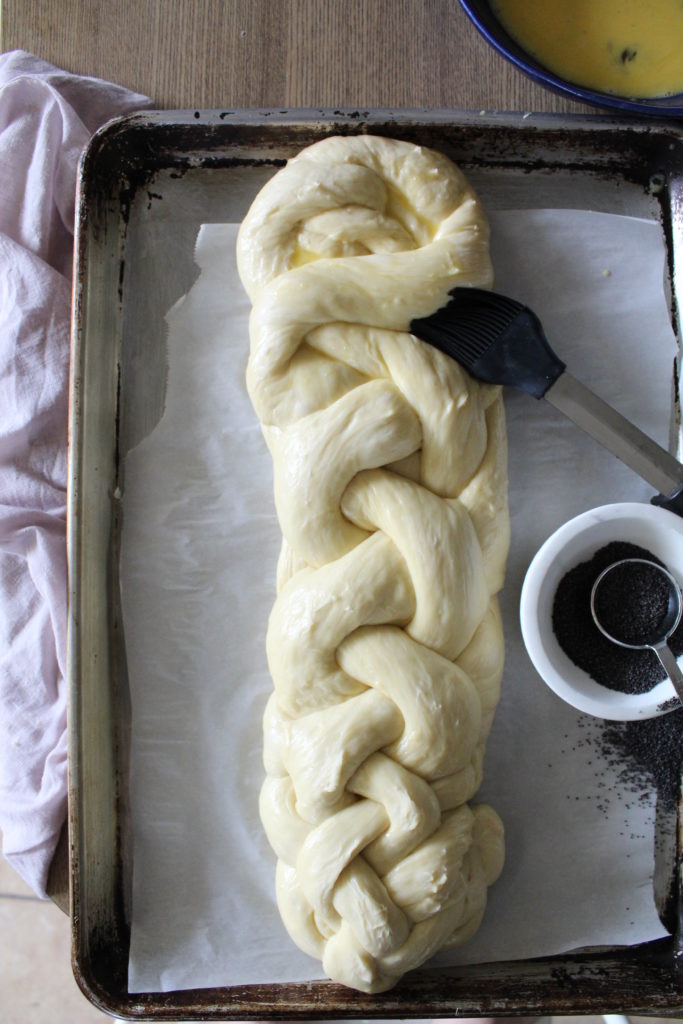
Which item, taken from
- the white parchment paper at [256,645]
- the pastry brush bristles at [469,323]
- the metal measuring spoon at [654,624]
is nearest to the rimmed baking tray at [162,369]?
the white parchment paper at [256,645]

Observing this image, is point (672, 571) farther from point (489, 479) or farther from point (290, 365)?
point (290, 365)

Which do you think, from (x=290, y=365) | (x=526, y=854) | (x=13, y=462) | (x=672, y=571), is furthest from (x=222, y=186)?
(x=526, y=854)

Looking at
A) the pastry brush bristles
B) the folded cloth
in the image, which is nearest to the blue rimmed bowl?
the pastry brush bristles

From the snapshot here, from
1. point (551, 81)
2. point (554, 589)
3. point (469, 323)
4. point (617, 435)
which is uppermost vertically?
point (551, 81)

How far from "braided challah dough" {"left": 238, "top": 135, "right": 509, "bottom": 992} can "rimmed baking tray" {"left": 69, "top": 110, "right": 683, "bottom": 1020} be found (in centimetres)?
8

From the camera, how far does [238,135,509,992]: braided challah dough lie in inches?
34.7

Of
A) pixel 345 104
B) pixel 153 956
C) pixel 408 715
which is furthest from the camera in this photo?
pixel 345 104

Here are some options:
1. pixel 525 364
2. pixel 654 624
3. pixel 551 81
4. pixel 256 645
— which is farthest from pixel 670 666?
pixel 551 81

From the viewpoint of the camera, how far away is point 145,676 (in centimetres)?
103

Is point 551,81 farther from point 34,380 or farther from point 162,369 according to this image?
point 34,380

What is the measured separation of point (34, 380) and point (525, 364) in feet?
2.03

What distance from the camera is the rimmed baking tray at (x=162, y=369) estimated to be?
973 mm

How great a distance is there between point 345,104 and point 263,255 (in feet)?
0.95

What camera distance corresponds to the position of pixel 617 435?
95cm
